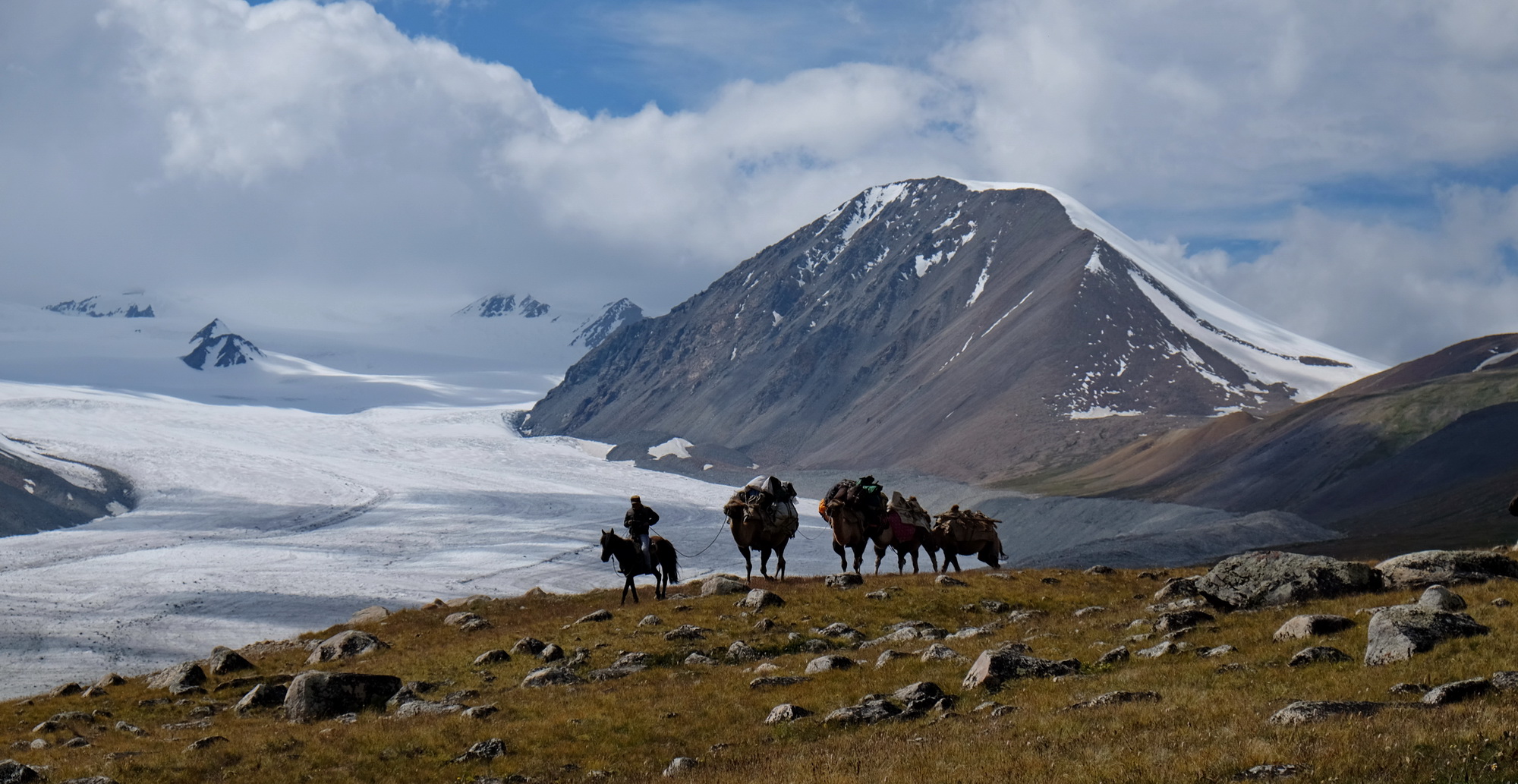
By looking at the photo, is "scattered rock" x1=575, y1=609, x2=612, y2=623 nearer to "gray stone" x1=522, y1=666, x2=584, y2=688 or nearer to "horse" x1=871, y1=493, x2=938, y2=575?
"gray stone" x1=522, y1=666, x2=584, y2=688

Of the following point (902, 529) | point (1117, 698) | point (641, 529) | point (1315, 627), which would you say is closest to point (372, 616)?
point (641, 529)

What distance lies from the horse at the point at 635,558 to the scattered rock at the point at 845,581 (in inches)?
186

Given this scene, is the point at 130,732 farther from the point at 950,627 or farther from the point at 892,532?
the point at 892,532

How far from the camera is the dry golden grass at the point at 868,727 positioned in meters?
11.7

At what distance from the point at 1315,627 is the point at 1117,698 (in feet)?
15.1

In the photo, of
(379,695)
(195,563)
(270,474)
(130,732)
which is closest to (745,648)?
(379,695)

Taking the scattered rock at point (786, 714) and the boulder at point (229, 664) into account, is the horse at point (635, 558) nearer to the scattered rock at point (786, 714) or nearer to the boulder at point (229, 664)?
the boulder at point (229, 664)

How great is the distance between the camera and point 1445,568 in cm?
2388

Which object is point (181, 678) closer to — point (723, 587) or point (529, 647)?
point (529, 647)

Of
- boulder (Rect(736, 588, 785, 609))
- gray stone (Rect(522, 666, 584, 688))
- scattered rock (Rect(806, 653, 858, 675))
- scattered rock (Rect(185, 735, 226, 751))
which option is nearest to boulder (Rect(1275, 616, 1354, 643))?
scattered rock (Rect(806, 653, 858, 675))

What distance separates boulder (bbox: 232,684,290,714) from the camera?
949 inches

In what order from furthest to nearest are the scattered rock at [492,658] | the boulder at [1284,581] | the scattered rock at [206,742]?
1. the scattered rock at [492,658]
2. the boulder at [1284,581]
3. the scattered rock at [206,742]

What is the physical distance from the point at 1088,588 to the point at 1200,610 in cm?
1099

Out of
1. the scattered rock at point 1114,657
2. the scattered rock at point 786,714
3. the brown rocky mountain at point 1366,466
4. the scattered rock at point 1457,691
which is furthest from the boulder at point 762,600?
the brown rocky mountain at point 1366,466
